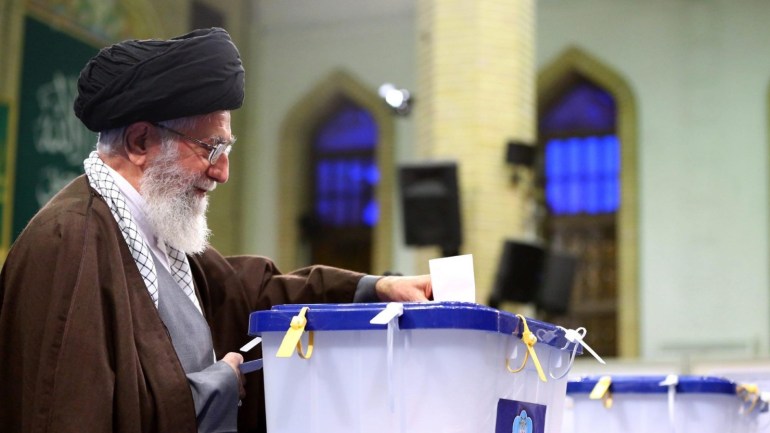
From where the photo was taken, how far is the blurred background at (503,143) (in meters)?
8.81

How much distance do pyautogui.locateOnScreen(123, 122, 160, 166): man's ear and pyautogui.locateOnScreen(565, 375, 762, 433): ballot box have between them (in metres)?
1.27

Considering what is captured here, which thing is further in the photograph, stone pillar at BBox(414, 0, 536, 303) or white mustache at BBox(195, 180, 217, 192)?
stone pillar at BBox(414, 0, 536, 303)

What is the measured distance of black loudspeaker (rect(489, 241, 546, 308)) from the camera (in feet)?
27.5

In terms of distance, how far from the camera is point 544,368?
87.0 inches

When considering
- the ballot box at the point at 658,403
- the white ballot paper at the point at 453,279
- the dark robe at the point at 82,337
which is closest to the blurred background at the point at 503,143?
the ballot box at the point at 658,403

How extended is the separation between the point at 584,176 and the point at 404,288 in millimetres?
11658

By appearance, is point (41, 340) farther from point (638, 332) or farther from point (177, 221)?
point (638, 332)

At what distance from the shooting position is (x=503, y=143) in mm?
8883

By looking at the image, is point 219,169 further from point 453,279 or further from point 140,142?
point 453,279

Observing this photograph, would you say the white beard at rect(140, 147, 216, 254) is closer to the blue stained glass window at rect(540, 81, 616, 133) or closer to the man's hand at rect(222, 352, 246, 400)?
the man's hand at rect(222, 352, 246, 400)

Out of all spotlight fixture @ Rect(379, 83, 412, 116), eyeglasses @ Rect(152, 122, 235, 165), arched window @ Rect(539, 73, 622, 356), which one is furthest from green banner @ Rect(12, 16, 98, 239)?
eyeglasses @ Rect(152, 122, 235, 165)

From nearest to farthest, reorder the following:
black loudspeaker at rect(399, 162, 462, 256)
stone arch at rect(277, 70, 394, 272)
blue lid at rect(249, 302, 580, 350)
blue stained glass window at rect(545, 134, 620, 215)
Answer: blue lid at rect(249, 302, 580, 350)
black loudspeaker at rect(399, 162, 462, 256)
blue stained glass window at rect(545, 134, 620, 215)
stone arch at rect(277, 70, 394, 272)

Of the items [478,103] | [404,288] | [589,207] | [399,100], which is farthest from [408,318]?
[589,207]

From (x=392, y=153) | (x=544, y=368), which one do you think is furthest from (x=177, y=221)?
(x=392, y=153)
